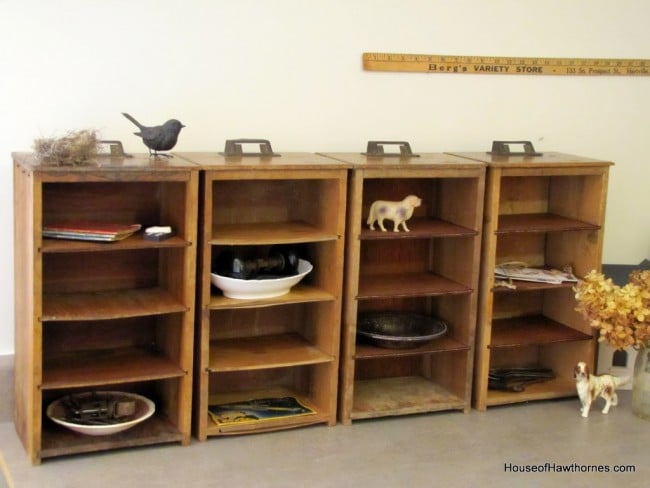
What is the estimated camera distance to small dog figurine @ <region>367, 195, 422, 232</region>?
3654 millimetres

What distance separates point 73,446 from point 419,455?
1.16m

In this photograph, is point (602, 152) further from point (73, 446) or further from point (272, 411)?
point (73, 446)

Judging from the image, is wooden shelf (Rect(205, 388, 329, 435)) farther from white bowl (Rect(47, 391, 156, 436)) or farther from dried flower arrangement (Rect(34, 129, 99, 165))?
dried flower arrangement (Rect(34, 129, 99, 165))

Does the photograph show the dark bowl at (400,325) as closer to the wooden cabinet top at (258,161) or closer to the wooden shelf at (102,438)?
the wooden cabinet top at (258,161)

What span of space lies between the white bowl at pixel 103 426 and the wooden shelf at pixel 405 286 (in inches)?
33.8

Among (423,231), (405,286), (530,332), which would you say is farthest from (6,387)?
(530,332)

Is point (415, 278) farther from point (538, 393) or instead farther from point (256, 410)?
point (256, 410)

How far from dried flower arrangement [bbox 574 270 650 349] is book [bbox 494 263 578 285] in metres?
0.22

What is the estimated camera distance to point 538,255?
420cm

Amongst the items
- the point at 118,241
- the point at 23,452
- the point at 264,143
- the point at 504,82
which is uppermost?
the point at 504,82

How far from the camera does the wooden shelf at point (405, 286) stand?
12.0 ft

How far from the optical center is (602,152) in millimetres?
4359

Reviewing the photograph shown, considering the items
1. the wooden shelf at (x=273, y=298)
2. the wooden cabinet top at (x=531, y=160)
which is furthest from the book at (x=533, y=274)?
the wooden shelf at (x=273, y=298)

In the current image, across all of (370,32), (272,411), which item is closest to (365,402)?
(272,411)
